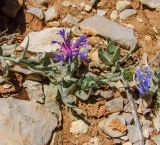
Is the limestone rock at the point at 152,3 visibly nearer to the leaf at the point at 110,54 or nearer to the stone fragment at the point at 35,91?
the leaf at the point at 110,54

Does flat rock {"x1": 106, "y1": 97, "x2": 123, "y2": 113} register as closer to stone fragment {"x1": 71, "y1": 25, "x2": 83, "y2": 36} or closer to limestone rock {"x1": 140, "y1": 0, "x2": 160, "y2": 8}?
stone fragment {"x1": 71, "y1": 25, "x2": 83, "y2": 36}

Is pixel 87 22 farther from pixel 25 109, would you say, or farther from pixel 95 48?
pixel 25 109

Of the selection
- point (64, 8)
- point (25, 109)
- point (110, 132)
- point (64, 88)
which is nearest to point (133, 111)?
point (110, 132)

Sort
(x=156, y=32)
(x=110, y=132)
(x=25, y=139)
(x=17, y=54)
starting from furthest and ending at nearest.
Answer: (x=156, y=32), (x=17, y=54), (x=110, y=132), (x=25, y=139)

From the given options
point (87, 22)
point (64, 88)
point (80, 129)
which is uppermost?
point (87, 22)

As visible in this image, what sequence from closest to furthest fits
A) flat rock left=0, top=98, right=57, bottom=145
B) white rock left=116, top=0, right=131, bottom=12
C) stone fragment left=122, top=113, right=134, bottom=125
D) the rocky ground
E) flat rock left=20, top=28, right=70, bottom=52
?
flat rock left=0, top=98, right=57, bottom=145, the rocky ground, stone fragment left=122, top=113, right=134, bottom=125, flat rock left=20, top=28, right=70, bottom=52, white rock left=116, top=0, right=131, bottom=12

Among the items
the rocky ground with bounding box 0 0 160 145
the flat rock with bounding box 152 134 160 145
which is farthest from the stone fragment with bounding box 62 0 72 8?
the flat rock with bounding box 152 134 160 145
